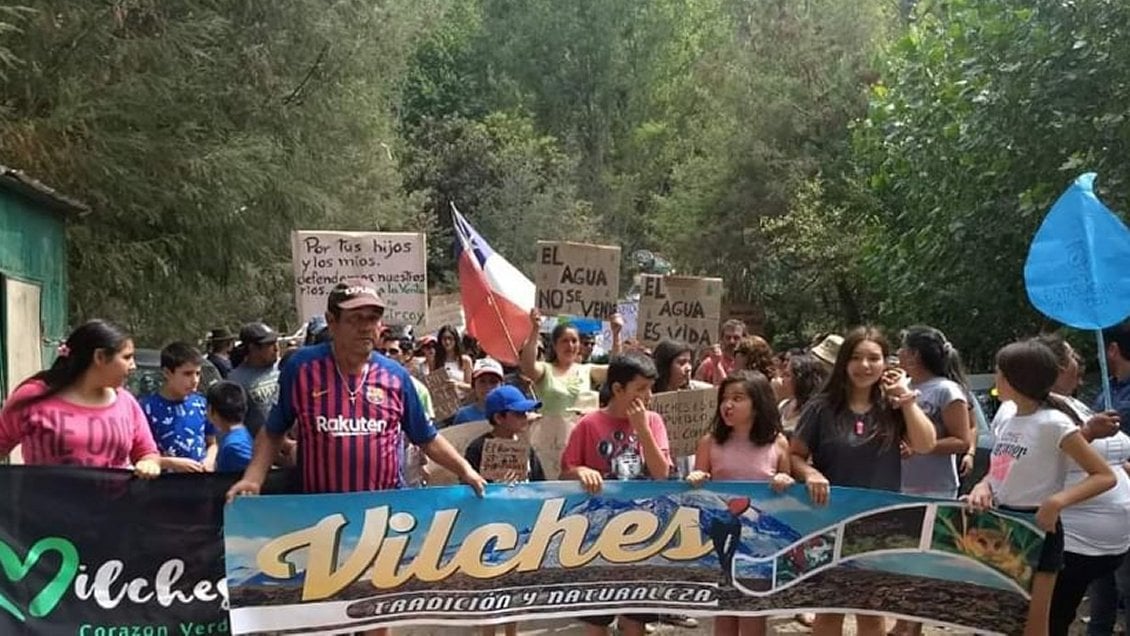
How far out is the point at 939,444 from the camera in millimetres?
6238

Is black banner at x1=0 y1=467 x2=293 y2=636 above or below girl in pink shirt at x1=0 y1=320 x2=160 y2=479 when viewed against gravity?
below

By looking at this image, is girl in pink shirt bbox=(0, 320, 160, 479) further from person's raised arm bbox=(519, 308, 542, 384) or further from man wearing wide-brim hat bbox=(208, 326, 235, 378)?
man wearing wide-brim hat bbox=(208, 326, 235, 378)

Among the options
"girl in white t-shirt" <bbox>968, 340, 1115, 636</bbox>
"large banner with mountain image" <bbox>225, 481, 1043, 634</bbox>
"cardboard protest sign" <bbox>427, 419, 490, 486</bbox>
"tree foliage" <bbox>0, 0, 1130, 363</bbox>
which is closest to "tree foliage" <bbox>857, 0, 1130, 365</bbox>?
"tree foliage" <bbox>0, 0, 1130, 363</bbox>

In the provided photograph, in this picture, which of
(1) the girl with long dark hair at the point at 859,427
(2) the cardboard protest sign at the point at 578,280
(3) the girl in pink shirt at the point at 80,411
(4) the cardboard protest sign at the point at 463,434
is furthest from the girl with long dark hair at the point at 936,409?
(3) the girl in pink shirt at the point at 80,411

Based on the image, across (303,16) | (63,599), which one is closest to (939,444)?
(63,599)

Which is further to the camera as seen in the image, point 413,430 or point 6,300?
point 6,300

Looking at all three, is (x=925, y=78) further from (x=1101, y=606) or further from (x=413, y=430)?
(x=413, y=430)

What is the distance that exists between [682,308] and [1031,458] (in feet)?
Result: 15.5

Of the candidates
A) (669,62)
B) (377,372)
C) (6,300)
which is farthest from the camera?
(669,62)

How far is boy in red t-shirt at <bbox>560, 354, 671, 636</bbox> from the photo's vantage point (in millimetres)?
5859

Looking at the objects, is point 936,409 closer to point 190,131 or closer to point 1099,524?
point 1099,524

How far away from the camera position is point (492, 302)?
1027cm

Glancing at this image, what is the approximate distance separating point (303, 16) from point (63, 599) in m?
14.0

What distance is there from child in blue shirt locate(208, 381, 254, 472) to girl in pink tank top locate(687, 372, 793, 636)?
2.27 metres
